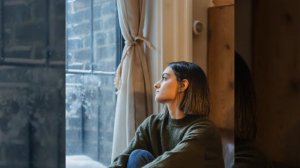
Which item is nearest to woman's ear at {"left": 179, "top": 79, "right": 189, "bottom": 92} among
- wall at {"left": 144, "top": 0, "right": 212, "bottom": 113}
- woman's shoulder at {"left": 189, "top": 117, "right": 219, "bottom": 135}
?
woman's shoulder at {"left": 189, "top": 117, "right": 219, "bottom": 135}

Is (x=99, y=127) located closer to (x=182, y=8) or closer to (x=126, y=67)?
(x=126, y=67)

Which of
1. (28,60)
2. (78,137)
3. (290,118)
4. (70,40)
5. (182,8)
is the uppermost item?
(182,8)

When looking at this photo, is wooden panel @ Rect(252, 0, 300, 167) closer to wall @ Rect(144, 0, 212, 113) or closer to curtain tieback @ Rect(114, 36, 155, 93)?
wall @ Rect(144, 0, 212, 113)

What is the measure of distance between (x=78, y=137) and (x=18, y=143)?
122 centimetres

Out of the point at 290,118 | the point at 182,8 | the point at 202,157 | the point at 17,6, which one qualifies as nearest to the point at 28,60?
the point at 17,6

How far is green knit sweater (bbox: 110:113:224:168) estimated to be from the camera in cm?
128

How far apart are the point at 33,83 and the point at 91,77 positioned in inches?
48.7

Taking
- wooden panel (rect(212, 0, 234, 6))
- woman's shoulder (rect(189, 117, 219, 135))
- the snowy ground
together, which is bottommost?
the snowy ground

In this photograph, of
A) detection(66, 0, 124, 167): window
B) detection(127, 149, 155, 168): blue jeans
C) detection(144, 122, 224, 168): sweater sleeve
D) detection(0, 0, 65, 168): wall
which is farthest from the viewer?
detection(66, 0, 124, 167): window

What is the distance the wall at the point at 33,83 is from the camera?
2.08 ft

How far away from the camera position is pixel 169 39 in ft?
5.90

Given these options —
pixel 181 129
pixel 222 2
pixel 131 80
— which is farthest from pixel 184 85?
pixel 222 2

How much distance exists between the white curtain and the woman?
0.85ft

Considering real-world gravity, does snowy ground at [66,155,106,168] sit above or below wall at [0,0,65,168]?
below
